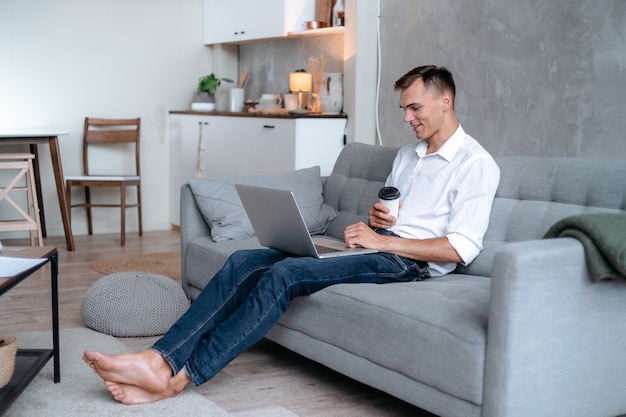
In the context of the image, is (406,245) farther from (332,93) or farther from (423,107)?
(332,93)

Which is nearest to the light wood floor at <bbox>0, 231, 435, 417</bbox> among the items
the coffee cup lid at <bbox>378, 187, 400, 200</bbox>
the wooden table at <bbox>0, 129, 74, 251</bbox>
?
the coffee cup lid at <bbox>378, 187, 400, 200</bbox>

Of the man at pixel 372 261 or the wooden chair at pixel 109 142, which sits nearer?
the man at pixel 372 261

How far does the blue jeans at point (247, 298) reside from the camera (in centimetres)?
257

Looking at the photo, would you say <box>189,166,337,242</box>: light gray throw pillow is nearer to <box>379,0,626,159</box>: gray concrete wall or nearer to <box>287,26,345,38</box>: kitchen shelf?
<box>379,0,626,159</box>: gray concrete wall

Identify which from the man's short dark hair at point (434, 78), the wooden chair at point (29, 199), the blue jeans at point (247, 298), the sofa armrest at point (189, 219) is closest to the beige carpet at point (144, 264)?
the wooden chair at point (29, 199)

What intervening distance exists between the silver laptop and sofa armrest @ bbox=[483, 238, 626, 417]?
2.60ft

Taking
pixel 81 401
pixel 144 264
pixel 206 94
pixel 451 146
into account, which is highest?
pixel 206 94

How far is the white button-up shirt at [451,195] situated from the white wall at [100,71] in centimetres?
400

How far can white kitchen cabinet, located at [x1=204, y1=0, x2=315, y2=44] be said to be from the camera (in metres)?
5.60

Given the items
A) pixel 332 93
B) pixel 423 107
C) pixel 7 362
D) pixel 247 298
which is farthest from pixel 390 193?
pixel 332 93

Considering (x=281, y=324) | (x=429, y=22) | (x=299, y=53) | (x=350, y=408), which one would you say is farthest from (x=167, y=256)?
(x=350, y=408)

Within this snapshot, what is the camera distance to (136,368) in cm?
253

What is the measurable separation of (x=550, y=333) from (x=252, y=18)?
434cm

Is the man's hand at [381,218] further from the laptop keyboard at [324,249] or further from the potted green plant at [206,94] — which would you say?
the potted green plant at [206,94]
